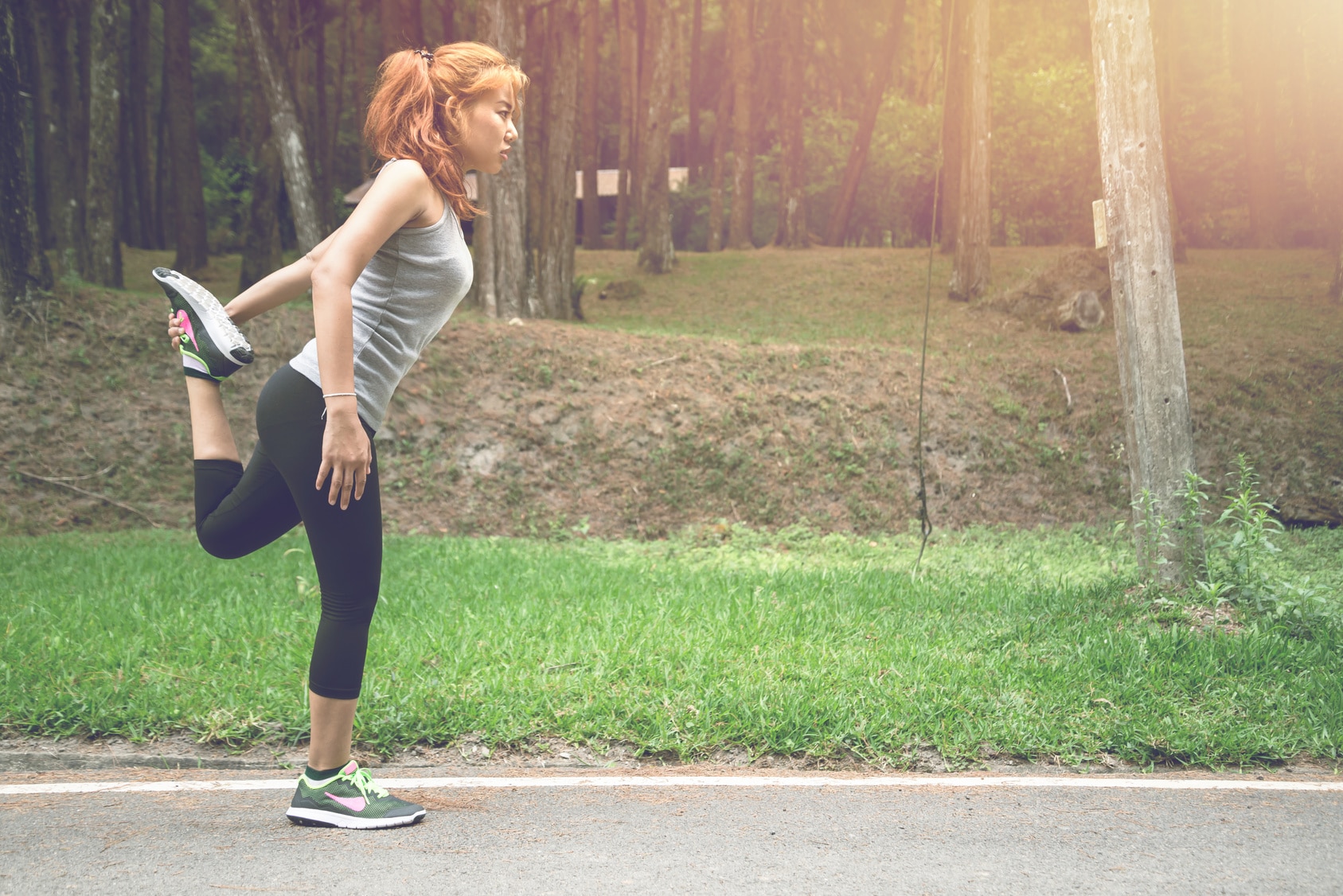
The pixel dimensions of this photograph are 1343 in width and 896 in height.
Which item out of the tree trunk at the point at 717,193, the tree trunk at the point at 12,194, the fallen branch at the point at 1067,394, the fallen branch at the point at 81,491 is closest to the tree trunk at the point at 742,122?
the tree trunk at the point at 717,193

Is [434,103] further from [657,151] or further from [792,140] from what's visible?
[792,140]

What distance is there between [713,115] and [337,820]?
3639 centimetres

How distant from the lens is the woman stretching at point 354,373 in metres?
3.11

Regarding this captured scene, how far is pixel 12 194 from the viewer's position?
449 inches

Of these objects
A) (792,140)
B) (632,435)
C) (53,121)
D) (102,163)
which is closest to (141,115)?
(53,121)

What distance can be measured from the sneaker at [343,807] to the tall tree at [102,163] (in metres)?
15.8

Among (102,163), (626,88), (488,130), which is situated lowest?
(488,130)

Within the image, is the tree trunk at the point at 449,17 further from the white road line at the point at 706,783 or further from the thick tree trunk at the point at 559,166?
the white road line at the point at 706,783

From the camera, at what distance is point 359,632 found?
132 inches

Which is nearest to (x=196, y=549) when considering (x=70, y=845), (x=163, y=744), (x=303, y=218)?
(x=163, y=744)

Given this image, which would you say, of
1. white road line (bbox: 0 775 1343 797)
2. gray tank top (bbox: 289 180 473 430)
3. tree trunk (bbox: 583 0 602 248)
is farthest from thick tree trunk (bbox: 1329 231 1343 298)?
gray tank top (bbox: 289 180 473 430)

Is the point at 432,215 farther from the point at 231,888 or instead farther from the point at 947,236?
the point at 947,236

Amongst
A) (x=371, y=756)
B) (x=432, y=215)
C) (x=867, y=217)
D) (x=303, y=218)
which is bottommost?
(x=371, y=756)

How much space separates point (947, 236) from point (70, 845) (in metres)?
22.4
